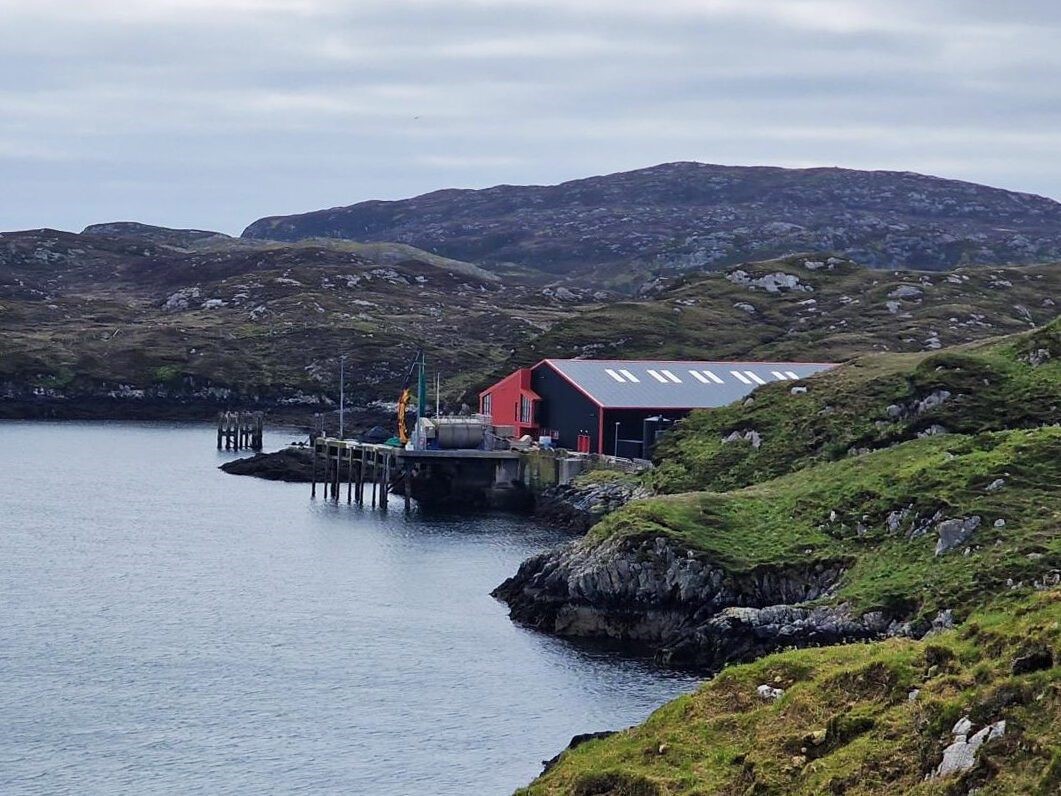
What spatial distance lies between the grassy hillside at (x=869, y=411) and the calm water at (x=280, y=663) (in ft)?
41.6

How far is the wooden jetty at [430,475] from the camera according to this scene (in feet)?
404

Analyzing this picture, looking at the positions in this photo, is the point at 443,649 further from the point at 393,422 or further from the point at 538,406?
the point at 393,422

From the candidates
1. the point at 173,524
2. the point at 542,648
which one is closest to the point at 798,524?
the point at 542,648

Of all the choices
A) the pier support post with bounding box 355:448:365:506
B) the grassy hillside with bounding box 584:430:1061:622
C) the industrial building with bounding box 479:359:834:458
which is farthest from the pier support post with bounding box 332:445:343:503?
the grassy hillside with bounding box 584:430:1061:622

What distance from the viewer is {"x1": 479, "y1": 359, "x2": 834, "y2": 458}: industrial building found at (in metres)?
120

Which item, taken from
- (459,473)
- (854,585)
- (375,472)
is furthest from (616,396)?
(854,585)

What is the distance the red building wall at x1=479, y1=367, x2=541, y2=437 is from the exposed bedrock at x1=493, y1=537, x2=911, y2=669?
5532 centimetres

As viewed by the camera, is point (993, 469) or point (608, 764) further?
point (993, 469)

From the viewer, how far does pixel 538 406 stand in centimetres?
13012

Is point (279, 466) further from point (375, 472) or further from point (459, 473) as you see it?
point (459, 473)

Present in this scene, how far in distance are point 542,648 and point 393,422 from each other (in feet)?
367

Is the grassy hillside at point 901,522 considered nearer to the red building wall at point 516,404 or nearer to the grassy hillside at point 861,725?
the grassy hillside at point 861,725

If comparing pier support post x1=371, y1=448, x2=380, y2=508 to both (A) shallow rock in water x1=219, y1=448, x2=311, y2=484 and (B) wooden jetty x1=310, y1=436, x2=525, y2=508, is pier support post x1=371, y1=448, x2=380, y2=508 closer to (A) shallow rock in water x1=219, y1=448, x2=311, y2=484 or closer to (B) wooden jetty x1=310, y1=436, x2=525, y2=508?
(B) wooden jetty x1=310, y1=436, x2=525, y2=508

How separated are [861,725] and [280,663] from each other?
129 ft
